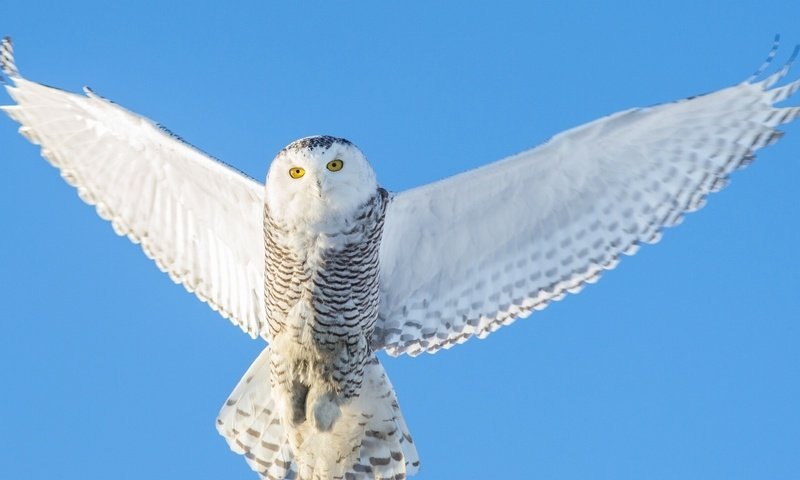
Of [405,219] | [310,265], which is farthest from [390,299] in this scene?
[310,265]

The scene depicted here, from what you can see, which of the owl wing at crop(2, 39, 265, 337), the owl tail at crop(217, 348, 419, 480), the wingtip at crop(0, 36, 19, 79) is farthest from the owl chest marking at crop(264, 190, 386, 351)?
the wingtip at crop(0, 36, 19, 79)

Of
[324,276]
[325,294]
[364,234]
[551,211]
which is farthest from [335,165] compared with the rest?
[551,211]

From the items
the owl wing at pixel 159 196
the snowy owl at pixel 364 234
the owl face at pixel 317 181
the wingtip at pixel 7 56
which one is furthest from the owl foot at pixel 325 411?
the wingtip at pixel 7 56

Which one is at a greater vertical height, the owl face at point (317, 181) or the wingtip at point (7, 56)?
the wingtip at point (7, 56)

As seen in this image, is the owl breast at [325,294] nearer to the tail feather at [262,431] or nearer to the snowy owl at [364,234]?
the snowy owl at [364,234]

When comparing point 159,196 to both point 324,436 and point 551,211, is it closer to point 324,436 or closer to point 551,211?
point 324,436

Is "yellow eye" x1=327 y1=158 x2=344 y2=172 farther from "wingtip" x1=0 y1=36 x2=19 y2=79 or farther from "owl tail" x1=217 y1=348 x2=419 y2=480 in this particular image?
"wingtip" x1=0 y1=36 x2=19 y2=79

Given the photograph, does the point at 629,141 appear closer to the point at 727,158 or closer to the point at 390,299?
the point at 727,158
